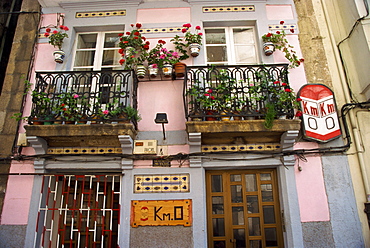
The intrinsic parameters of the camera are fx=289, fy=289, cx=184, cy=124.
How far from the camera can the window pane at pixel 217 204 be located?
5.36 m

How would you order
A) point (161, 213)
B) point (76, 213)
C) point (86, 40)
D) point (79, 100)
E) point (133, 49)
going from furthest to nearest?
point (86, 40) < point (133, 49) < point (79, 100) < point (76, 213) < point (161, 213)

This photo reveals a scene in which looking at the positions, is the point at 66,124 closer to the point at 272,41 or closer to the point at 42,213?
the point at 42,213

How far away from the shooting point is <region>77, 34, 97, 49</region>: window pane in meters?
6.71

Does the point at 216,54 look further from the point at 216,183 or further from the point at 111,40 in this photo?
the point at 216,183

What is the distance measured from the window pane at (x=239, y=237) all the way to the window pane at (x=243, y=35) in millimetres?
4027

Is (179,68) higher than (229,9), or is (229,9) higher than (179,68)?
(229,9)

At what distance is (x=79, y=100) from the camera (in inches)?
227

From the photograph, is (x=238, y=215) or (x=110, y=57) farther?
(x=110, y=57)

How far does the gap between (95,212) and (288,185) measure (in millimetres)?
3550

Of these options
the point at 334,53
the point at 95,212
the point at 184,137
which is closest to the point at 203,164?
the point at 184,137

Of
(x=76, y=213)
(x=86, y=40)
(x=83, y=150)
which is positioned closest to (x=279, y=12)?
(x=86, y=40)

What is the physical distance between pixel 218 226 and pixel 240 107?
2249mm

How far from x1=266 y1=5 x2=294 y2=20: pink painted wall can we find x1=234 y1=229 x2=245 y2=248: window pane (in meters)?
4.56

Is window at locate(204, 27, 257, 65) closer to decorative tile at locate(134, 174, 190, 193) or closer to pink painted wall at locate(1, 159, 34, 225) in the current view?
decorative tile at locate(134, 174, 190, 193)
